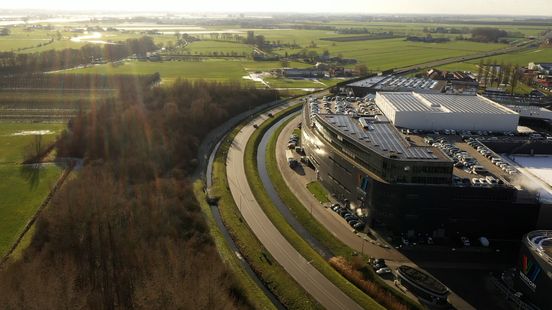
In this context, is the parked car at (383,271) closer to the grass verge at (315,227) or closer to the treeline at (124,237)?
the grass verge at (315,227)

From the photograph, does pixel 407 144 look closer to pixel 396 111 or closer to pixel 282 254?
pixel 396 111

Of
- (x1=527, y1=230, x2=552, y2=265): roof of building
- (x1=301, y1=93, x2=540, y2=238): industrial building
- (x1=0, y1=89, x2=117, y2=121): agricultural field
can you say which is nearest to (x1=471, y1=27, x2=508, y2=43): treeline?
(x1=0, y1=89, x2=117, y2=121): agricultural field

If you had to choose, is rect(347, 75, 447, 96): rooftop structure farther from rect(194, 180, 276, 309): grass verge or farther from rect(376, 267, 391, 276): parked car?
rect(376, 267, 391, 276): parked car

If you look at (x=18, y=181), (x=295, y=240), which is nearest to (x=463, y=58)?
(x=295, y=240)

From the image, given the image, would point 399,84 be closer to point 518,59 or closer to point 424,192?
point 424,192

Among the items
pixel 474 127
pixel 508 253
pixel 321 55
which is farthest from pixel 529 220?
pixel 321 55
